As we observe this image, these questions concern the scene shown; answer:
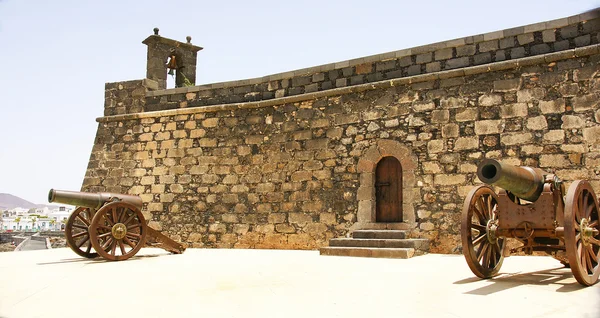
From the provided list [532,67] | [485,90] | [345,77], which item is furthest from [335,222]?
[532,67]

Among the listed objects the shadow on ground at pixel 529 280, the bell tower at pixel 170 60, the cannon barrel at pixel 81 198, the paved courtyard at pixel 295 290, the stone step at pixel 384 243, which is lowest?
the paved courtyard at pixel 295 290

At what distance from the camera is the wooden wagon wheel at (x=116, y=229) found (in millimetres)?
7320

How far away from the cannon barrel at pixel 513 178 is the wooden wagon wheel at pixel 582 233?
1.03 feet

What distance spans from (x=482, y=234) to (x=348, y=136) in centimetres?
416

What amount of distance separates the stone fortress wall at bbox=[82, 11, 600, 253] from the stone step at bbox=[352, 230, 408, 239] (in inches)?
12.6

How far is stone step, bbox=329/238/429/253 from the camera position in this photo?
7571mm

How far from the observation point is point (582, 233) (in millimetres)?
4383

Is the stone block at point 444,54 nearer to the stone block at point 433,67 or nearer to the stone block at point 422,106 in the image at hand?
the stone block at point 433,67

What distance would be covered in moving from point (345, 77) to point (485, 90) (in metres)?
2.46

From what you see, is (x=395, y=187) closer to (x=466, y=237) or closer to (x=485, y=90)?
(x=485, y=90)

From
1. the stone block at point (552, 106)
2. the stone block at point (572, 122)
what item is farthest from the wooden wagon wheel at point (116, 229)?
the stone block at point (572, 122)

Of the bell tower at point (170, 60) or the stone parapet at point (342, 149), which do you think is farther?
the bell tower at point (170, 60)

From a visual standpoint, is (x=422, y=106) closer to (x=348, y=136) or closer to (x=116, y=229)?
(x=348, y=136)

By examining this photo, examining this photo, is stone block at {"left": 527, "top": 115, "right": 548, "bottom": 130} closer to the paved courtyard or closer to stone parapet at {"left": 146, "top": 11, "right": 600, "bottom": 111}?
stone parapet at {"left": 146, "top": 11, "right": 600, "bottom": 111}
